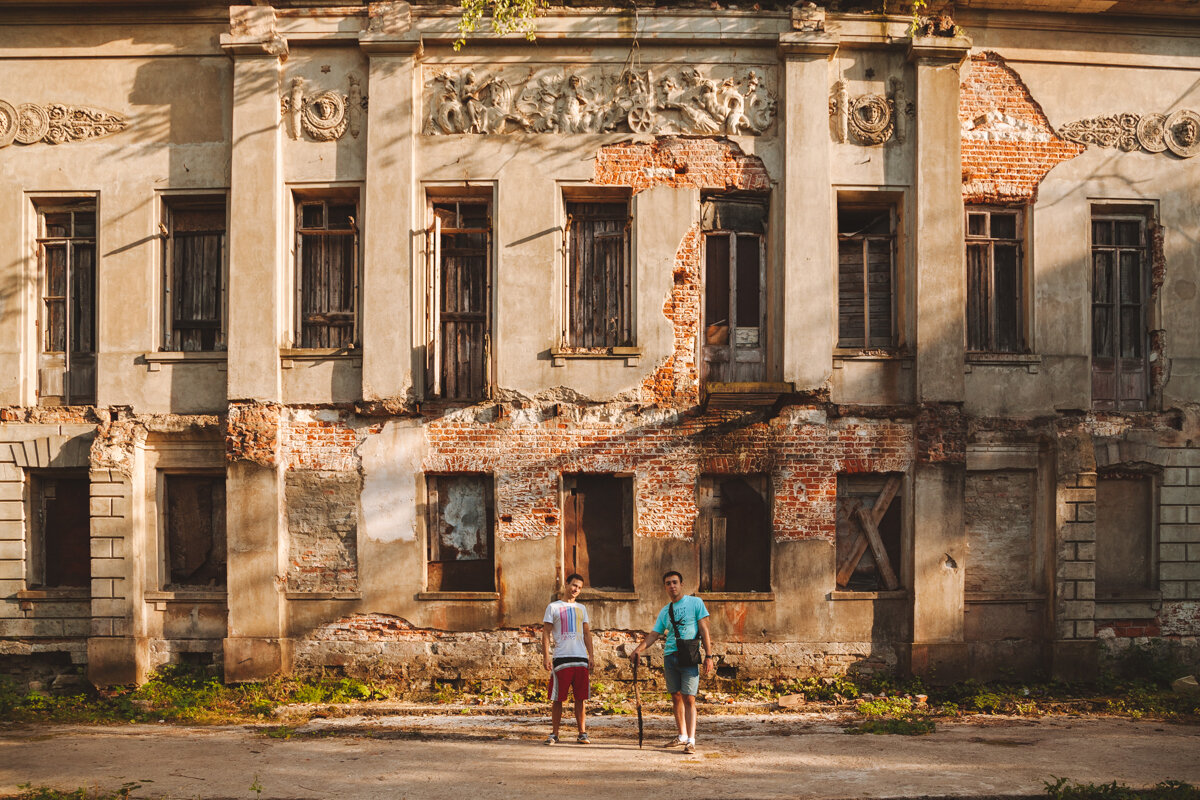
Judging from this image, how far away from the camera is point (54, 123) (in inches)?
464

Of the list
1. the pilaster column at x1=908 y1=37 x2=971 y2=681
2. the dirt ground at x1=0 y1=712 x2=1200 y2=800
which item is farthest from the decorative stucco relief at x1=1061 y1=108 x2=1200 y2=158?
the dirt ground at x1=0 y1=712 x2=1200 y2=800

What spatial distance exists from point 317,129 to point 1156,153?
10290 millimetres

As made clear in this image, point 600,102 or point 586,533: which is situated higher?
point 600,102

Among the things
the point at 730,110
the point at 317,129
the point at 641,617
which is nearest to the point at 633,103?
the point at 730,110

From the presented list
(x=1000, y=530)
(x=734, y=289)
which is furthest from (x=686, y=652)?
(x=1000, y=530)

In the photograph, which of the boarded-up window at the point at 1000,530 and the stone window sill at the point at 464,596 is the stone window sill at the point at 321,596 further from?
the boarded-up window at the point at 1000,530

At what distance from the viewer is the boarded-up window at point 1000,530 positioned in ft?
38.3

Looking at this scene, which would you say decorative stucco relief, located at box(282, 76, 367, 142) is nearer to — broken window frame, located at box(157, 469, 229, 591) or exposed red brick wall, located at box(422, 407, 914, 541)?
exposed red brick wall, located at box(422, 407, 914, 541)

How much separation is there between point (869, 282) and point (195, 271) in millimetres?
8370

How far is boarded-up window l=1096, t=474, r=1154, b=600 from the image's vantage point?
467 inches

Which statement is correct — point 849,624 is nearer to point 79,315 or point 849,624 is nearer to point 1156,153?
point 1156,153

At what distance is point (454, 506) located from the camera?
11688mm

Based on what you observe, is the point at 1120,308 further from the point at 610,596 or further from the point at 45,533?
the point at 45,533

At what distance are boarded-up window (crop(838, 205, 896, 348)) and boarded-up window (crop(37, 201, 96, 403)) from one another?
9314 millimetres
